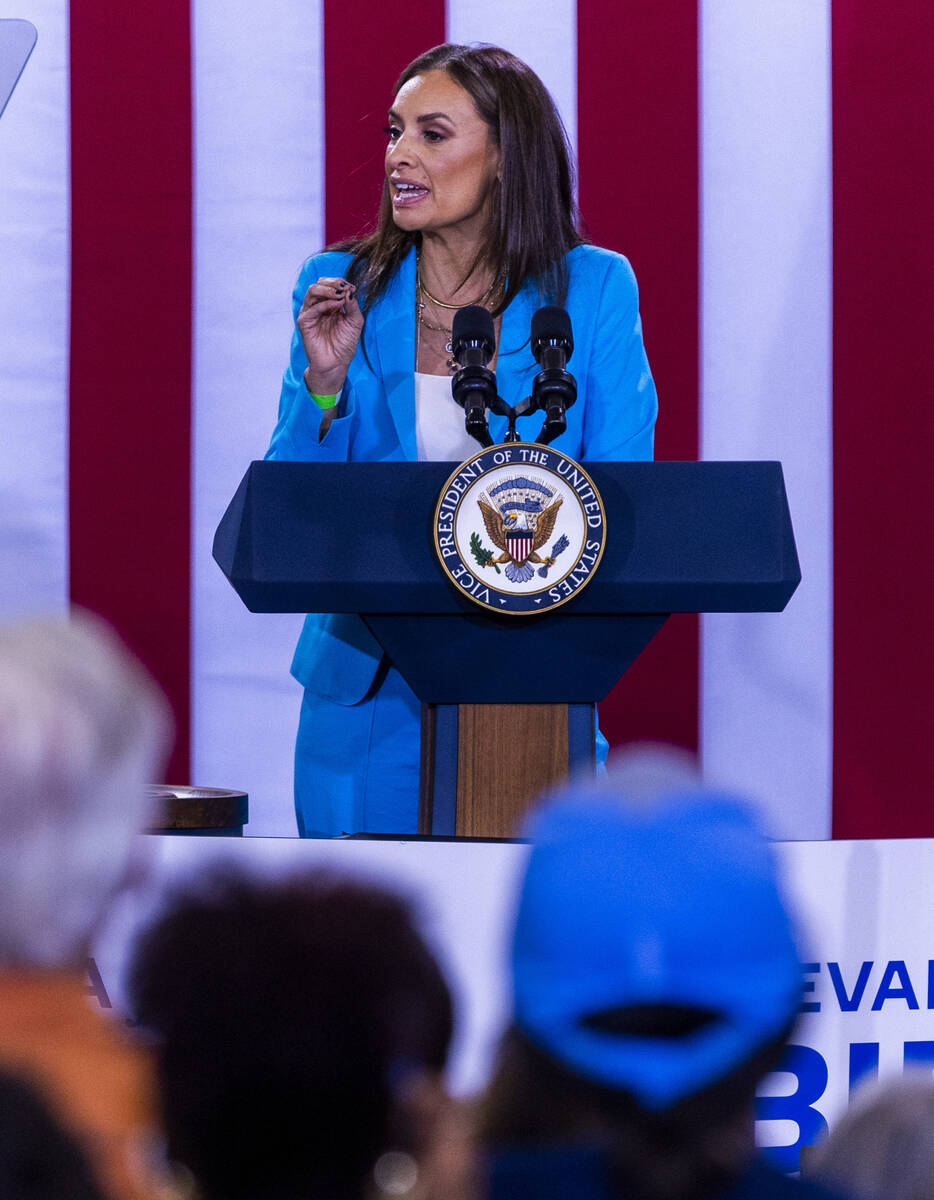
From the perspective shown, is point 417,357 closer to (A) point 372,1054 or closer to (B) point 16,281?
(B) point 16,281

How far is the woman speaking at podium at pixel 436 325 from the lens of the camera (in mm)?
1561

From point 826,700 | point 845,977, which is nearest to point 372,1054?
point 845,977

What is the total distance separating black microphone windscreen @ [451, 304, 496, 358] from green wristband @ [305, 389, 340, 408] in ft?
0.59

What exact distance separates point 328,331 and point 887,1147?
1.07 metres

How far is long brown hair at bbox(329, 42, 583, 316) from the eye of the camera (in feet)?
5.35

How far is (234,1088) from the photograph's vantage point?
0.52 m

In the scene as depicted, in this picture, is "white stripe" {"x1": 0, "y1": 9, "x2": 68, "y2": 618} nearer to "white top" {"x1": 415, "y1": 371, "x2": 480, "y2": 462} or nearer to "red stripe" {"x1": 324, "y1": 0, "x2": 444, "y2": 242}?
"red stripe" {"x1": 324, "y1": 0, "x2": 444, "y2": 242}

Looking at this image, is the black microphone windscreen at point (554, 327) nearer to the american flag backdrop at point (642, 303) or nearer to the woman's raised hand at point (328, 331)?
the woman's raised hand at point (328, 331)

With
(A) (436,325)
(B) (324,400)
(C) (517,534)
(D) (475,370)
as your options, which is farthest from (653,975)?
(A) (436,325)

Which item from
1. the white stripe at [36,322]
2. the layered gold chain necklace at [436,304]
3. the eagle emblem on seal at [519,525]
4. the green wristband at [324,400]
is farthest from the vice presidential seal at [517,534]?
the white stripe at [36,322]

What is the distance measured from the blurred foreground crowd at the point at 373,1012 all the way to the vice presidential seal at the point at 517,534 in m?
0.69

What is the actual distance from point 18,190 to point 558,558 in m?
1.53

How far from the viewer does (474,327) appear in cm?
135

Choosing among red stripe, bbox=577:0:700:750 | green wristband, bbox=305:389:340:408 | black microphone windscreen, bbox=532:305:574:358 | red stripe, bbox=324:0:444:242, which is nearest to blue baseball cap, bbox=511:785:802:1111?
black microphone windscreen, bbox=532:305:574:358
